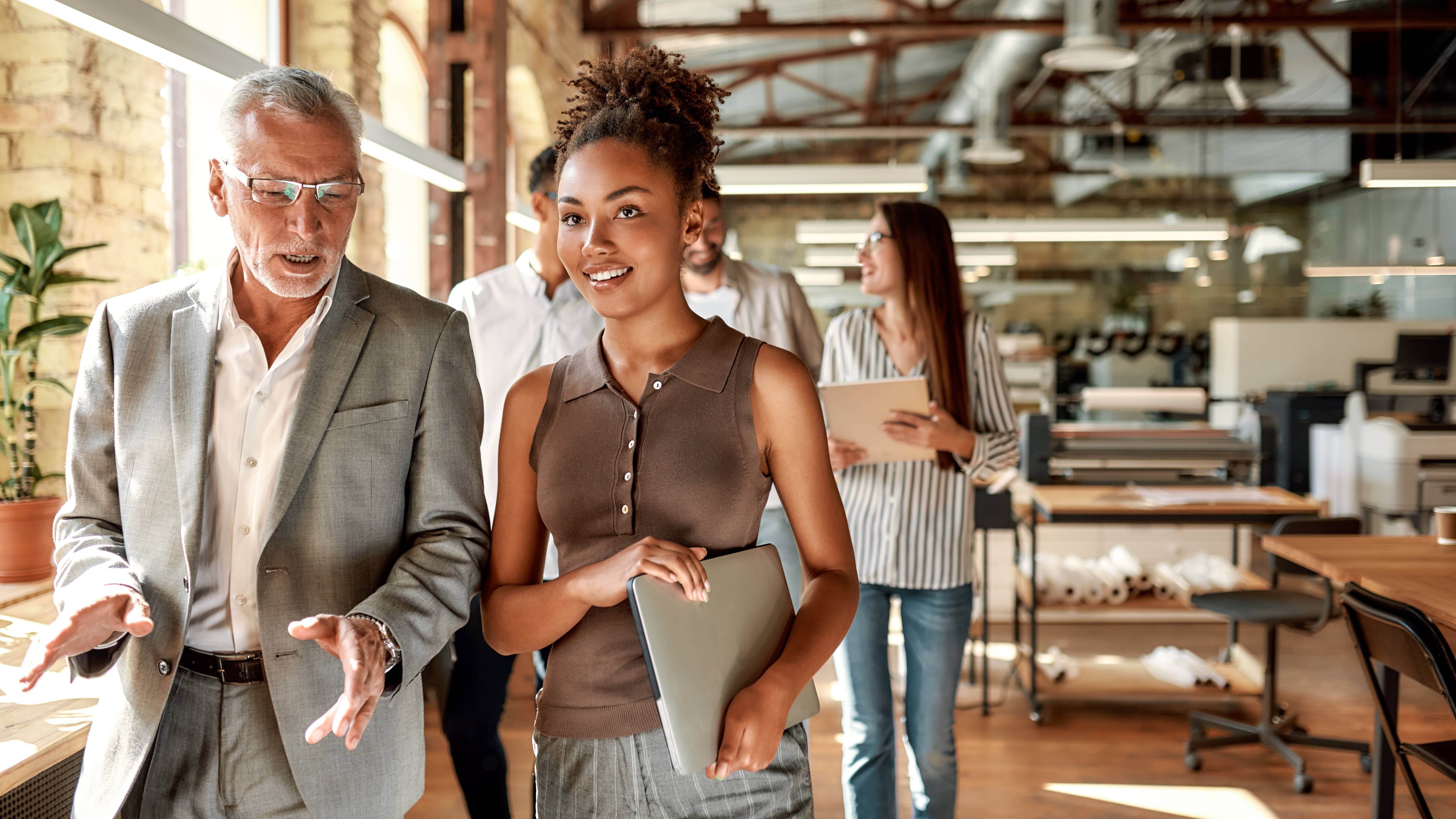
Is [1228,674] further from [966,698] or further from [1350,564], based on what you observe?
[1350,564]

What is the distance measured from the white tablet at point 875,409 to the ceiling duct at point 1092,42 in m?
4.04

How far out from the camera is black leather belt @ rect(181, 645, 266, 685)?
4.01 feet

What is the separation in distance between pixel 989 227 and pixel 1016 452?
18.6 feet

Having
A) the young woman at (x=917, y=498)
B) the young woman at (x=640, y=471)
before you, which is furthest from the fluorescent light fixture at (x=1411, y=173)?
the young woman at (x=640, y=471)

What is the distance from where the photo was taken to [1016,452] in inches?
99.3

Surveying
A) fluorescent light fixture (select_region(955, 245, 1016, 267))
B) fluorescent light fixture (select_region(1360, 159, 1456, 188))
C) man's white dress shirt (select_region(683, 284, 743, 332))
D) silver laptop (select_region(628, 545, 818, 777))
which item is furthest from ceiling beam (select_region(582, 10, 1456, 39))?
silver laptop (select_region(628, 545, 818, 777))

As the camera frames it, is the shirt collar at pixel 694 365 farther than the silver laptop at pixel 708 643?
Yes

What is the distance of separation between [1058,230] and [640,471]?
24.0ft

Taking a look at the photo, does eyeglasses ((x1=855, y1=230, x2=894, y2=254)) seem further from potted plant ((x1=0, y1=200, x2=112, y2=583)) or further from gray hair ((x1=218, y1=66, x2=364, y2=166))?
potted plant ((x1=0, y1=200, x2=112, y2=583))

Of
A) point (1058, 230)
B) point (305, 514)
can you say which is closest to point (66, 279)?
point (305, 514)

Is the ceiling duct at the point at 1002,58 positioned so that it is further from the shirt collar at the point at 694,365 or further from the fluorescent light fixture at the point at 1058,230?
the shirt collar at the point at 694,365

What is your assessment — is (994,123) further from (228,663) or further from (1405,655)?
(228,663)

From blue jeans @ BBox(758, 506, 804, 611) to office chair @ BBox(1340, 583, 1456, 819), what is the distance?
1331mm

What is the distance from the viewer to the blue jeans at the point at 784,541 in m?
2.59
